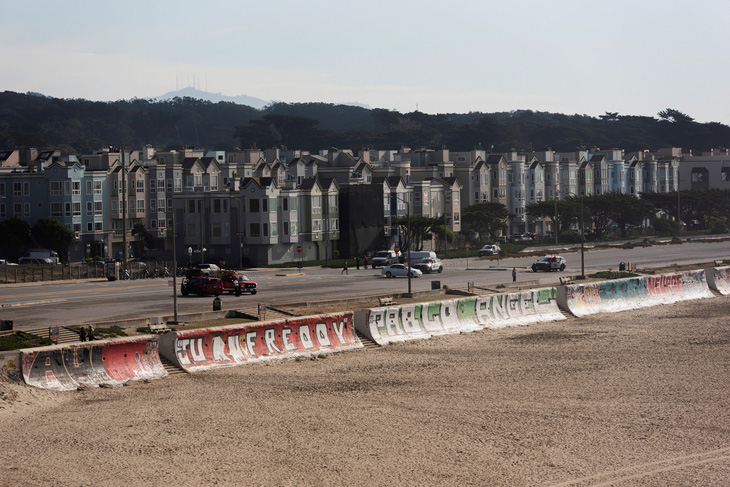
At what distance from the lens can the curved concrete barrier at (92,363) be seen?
3494cm

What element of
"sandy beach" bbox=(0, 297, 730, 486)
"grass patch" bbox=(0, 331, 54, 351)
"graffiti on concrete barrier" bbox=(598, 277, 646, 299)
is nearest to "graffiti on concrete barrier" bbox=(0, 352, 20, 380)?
"sandy beach" bbox=(0, 297, 730, 486)

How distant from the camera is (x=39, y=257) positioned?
341ft

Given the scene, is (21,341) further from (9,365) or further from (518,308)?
(518,308)

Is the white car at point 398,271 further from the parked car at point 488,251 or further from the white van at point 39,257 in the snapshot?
the white van at point 39,257

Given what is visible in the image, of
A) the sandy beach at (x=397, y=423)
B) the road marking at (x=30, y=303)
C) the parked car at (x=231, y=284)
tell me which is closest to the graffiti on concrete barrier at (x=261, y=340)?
the sandy beach at (x=397, y=423)

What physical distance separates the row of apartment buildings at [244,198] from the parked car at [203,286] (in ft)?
76.1

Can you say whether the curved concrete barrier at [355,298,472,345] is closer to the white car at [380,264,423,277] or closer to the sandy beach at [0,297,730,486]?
the sandy beach at [0,297,730,486]

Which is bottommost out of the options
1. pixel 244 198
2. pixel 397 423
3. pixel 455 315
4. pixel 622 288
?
pixel 397 423

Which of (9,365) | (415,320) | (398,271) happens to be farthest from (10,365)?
(398,271)

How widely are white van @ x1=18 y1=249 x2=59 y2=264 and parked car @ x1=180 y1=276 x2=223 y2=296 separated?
42.4m

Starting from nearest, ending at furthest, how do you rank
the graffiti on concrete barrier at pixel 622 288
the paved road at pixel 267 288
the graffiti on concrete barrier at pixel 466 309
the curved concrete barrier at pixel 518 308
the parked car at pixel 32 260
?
the graffiti on concrete barrier at pixel 466 309 < the curved concrete barrier at pixel 518 308 < the paved road at pixel 267 288 < the graffiti on concrete barrier at pixel 622 288 < the parked car at pixel 32 260

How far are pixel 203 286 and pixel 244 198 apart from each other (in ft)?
137

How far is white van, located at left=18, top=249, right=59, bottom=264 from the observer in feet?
337

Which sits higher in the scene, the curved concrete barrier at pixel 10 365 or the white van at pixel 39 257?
the white van at pixel 39 257
